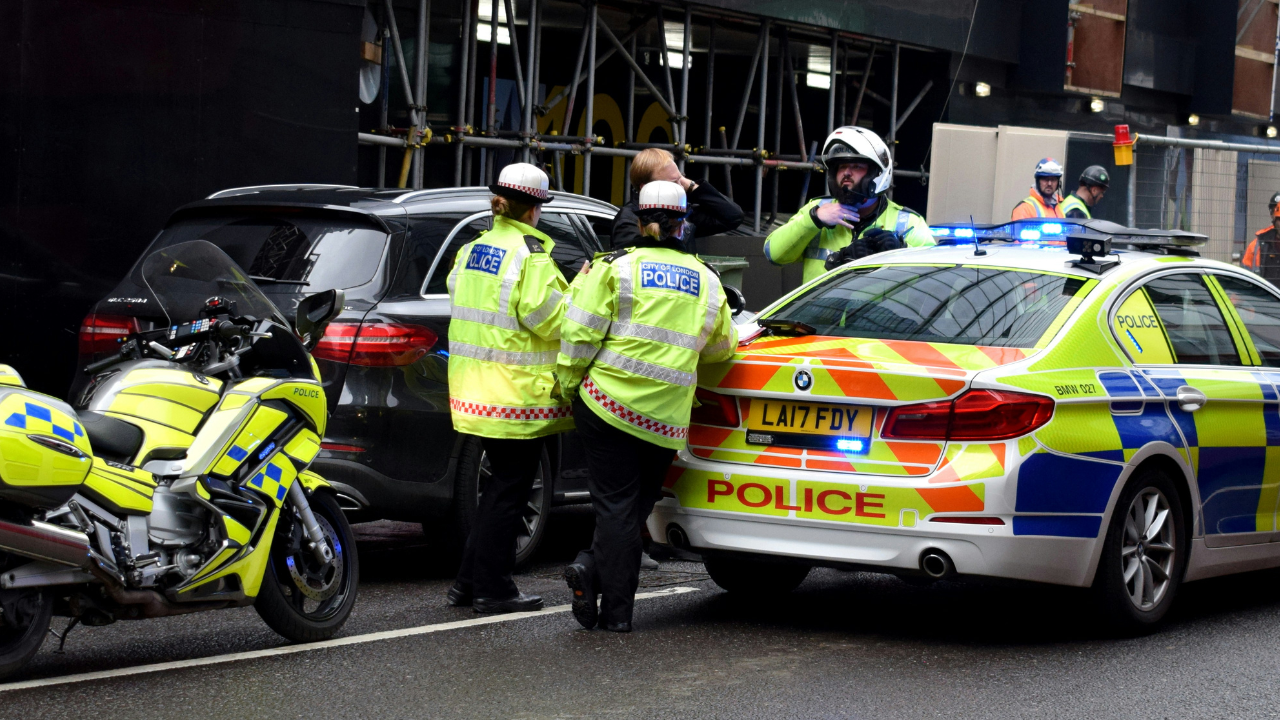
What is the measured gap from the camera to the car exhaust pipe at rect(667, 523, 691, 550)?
6.27 metres

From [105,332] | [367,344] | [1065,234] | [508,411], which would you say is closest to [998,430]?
[508,411]

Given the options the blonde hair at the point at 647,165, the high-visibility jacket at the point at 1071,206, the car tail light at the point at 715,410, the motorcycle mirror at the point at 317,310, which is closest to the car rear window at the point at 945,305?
the car tail light at the point at 715,410

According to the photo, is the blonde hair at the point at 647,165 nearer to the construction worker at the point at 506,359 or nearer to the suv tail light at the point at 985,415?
the construction worker at the point at 506,359

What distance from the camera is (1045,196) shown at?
12305 millimetres

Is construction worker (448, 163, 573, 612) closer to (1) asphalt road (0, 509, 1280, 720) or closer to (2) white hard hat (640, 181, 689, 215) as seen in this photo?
(1) asphalt road (0, 509, 1280, 720)

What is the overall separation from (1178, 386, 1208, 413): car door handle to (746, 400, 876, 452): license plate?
135 centimetres

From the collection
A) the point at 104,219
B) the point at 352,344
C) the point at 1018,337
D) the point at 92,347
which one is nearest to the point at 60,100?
the point at 104,219

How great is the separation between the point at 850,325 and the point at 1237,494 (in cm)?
173

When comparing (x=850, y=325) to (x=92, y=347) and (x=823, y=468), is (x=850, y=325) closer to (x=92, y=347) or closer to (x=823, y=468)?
(x=823, y=468)

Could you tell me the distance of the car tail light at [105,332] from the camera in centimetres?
695

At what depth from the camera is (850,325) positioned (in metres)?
6.54

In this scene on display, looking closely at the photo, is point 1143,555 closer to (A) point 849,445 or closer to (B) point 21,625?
(A) point 849,445

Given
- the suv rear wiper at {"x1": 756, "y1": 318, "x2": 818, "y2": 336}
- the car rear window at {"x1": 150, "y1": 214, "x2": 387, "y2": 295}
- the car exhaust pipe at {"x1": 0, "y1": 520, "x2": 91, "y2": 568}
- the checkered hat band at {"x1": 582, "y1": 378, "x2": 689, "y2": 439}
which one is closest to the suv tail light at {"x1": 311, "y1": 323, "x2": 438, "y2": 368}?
the car rear window at {"x1": 150, "y1": 214, "x2": 387, "y2": 295}

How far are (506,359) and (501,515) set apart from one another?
65 centimetres
